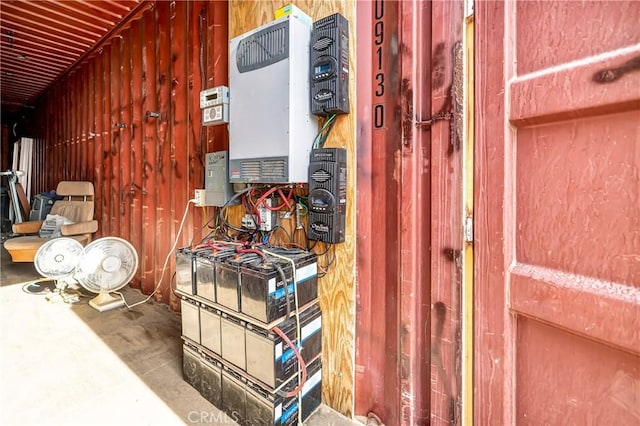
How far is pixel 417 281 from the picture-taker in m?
1.46

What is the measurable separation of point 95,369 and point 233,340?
3.96 feet

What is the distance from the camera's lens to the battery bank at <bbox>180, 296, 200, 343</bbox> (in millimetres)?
1831

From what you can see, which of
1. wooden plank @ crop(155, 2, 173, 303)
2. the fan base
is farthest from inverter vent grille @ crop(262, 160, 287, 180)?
the fan base

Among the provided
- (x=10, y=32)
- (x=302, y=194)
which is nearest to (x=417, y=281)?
(x=302, y=194)

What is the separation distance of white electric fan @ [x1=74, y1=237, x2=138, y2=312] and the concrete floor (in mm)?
317

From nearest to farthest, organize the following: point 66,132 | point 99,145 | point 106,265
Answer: point 106,265 < point 99,145 < point 66,132

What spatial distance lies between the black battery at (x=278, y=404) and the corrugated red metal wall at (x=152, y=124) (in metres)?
1.66

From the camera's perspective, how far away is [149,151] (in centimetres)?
329

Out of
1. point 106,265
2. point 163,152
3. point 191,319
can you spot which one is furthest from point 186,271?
point 163,152

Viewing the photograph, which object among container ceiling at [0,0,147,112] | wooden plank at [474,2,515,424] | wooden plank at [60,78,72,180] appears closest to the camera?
wooden plank at [474,2,515,424]

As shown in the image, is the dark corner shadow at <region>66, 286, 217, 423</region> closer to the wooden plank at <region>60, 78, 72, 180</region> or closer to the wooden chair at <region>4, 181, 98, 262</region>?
the wooden chair at <region>4, 181, 98, 262</region>

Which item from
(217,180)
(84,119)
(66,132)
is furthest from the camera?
(66,132)

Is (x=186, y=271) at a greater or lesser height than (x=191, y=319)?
greater

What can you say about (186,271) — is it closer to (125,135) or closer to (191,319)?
(191,319)
